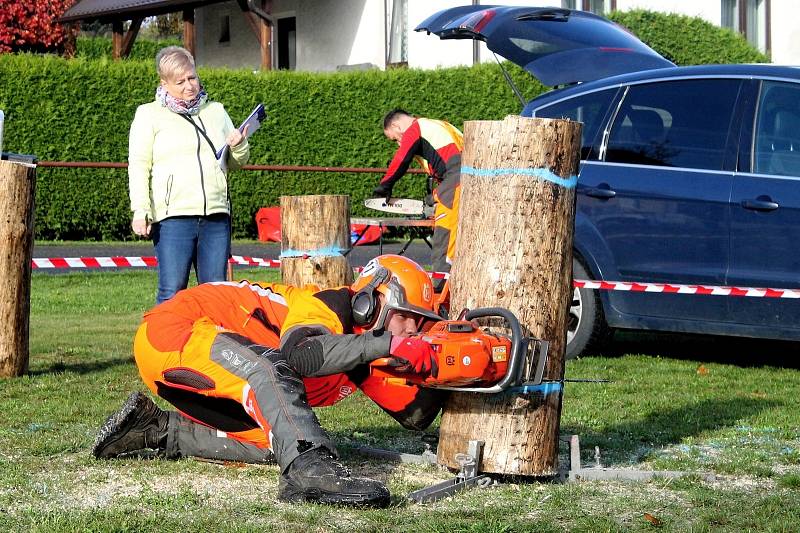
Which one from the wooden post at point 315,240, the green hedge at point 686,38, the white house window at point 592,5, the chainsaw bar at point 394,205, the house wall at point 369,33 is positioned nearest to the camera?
the wooden post at point 315,240

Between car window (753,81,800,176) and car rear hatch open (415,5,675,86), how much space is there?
4.92ft

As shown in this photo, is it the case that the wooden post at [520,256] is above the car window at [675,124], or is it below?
below

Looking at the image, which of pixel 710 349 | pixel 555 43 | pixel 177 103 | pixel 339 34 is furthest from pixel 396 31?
pixel 177 103

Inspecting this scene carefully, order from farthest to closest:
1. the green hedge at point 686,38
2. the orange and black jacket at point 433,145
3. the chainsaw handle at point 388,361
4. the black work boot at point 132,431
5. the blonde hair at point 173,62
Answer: the green hedge at point 686,38, the orange and black jacket at point 433,145, the blonde hair at point 173,62, the black work boot at point 132,431, the chainsaw handle at point 388,361

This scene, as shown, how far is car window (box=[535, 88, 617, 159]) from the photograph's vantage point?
8664 mm

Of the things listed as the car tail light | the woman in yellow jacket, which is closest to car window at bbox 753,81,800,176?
the car tail light

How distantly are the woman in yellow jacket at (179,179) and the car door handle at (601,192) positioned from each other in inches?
98.3

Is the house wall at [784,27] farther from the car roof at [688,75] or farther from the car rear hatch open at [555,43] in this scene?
the car roof at [688,75]

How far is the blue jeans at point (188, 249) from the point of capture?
7.11 m

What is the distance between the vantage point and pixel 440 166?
33.4 feet

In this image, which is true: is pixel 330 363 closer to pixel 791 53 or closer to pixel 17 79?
pixel 17 79

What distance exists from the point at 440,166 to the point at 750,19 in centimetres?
1965

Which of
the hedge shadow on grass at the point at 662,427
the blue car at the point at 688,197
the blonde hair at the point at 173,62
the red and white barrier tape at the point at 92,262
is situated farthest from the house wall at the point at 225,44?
the hedge shadow on grass at the point at 662,427

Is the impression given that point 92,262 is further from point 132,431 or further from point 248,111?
point 248,111
